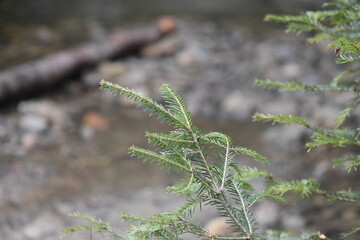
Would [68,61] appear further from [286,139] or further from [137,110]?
[286,139]

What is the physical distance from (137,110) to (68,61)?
1.34 meters

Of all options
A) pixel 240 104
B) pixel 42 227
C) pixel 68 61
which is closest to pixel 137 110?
pixel 240 104

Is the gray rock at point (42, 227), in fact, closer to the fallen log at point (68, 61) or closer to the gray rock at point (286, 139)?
the gray rock at point (286, 139)

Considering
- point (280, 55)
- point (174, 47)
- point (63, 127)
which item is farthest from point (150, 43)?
point (63, 127)

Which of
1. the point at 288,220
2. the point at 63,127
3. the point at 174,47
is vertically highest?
the point at 174,47

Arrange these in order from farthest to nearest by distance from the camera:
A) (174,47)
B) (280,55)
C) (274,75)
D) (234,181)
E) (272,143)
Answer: (174,47) → (280,55) → (274,75) → (272,143) → (234,181)

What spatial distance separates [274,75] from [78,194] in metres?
2.84

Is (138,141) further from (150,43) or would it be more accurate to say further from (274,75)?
(150,43)

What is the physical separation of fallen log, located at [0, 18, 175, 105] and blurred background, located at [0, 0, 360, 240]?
0.04m

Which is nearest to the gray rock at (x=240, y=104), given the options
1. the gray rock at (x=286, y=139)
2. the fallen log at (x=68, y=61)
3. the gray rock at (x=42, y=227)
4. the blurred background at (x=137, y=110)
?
the blurred background at (x=137, y=110)

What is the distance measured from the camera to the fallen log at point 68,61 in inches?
218

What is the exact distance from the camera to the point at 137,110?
17.4 feet

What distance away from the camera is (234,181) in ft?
4.36

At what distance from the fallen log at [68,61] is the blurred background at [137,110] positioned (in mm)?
39
